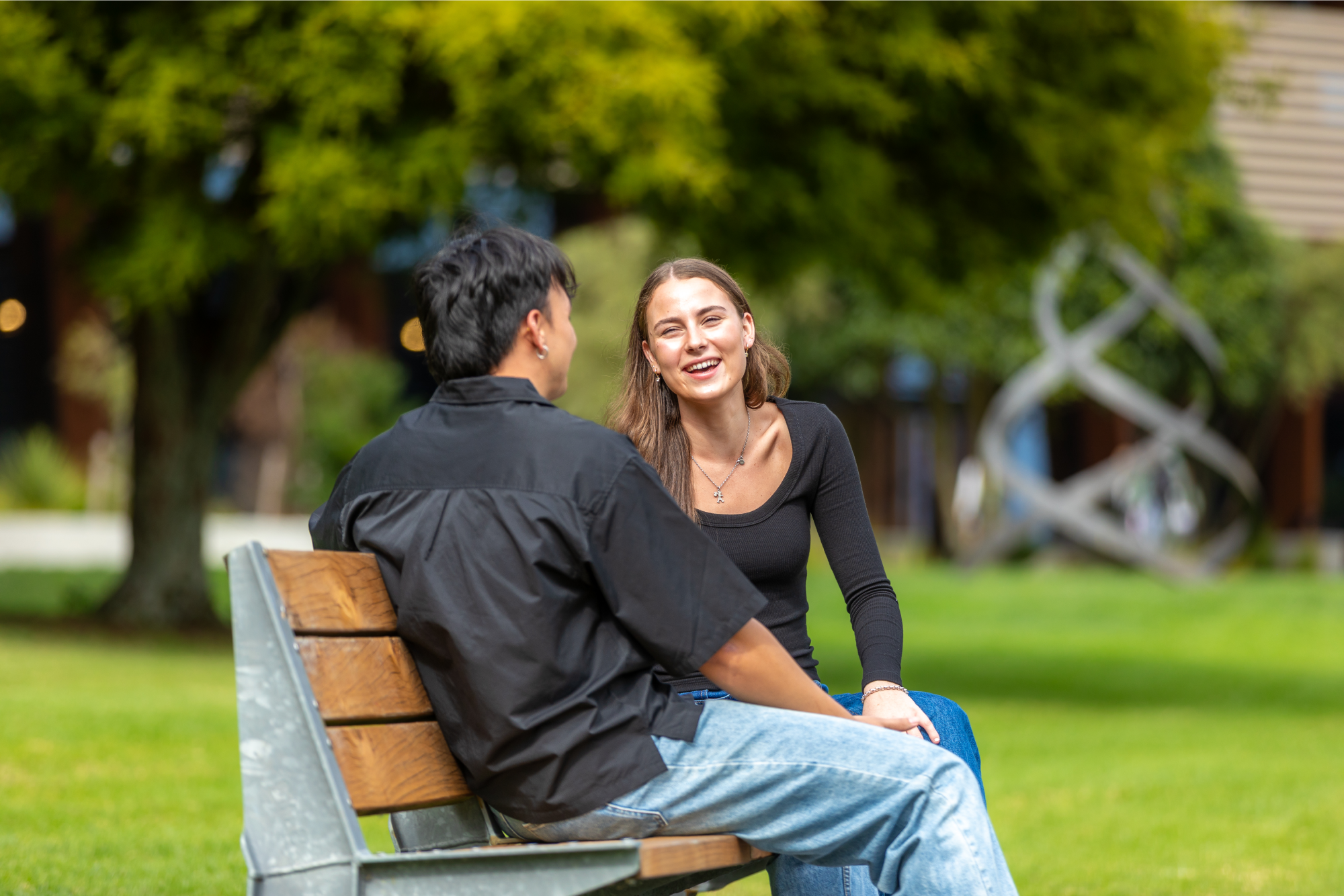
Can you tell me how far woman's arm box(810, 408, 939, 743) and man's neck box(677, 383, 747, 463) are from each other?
21 cm

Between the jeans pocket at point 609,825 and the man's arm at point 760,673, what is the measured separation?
0.88ft

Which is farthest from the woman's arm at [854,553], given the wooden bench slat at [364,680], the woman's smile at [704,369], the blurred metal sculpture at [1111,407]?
the blurred metal sculpture at [1111,407]

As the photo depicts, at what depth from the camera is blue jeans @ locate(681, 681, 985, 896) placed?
335cm

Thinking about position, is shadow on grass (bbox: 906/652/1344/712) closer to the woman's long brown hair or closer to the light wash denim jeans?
the woman's long brown hair

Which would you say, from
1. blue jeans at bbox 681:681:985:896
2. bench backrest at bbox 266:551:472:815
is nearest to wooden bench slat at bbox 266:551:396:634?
bench backrest at bbox 266:551:472:815

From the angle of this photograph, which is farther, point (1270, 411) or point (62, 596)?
point (1270, 411)

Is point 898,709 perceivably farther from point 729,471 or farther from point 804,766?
point 729,471

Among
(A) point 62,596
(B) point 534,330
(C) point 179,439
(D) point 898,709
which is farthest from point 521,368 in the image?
(A) point 62,596

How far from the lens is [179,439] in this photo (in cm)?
1385

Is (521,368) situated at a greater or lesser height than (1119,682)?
greater

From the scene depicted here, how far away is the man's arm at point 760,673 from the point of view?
2820 mm

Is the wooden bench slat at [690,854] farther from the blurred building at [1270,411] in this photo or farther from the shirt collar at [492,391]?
the blurred building at [1270,411]

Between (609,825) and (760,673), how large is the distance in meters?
0.38

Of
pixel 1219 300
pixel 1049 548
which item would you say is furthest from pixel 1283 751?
pixel 1049 548
